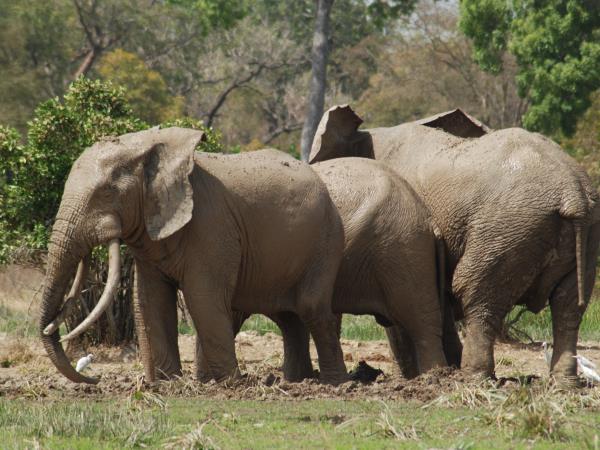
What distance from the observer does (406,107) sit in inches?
1575

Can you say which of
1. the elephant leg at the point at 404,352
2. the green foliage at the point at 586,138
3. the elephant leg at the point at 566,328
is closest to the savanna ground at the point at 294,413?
the elephant leg at the point at 404,352

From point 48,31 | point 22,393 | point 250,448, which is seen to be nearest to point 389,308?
point 22,393

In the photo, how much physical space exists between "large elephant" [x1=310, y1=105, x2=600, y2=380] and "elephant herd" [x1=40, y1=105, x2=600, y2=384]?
0.01 meters

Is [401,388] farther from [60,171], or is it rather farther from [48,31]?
[48,31]

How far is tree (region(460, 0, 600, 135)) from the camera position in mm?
25883

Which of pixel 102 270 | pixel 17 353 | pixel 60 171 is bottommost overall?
pixel 17 353

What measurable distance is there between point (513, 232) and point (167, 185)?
9.84 ft

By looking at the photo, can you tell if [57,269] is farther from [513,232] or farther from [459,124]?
[459,124]

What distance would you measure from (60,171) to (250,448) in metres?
7.24

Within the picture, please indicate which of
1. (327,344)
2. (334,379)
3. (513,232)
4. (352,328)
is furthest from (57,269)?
(352,328)

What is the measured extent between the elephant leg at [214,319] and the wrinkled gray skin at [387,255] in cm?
141

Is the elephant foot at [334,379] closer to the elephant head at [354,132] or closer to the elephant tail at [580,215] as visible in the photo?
the elephant tail at [580,215]

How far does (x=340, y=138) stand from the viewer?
1256cm

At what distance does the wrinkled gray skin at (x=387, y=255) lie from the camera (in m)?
11.0
